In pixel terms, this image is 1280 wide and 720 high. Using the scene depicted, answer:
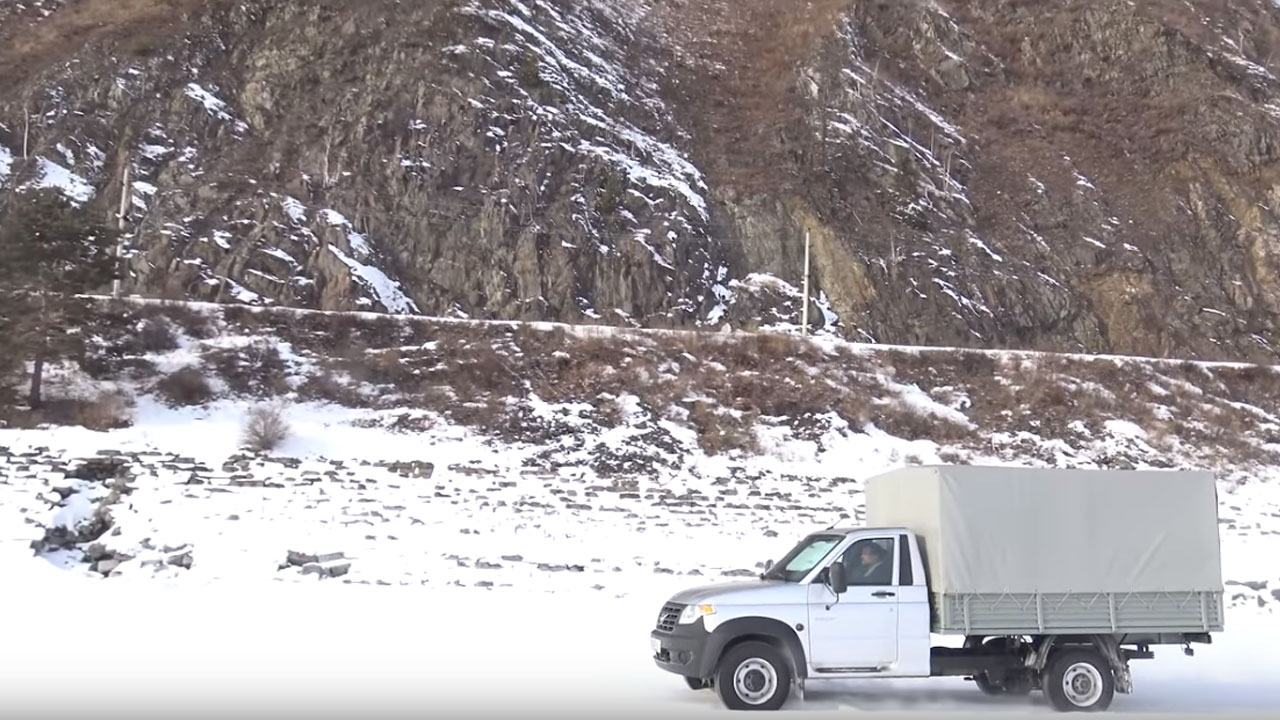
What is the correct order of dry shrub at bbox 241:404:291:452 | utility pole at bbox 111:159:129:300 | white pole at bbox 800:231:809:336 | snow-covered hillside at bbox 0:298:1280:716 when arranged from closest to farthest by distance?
snow-covered hillside at bbox 0:298:1280:716, dry shrub at bbox 241:404:291:452, utility pole at bbox 111:159:129:300, white pole at bbox 800:231:809:336

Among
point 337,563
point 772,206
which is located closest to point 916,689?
point 337,563

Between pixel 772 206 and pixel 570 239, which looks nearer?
pixel 570 239

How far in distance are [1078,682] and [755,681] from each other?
3.15 metres

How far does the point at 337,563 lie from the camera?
49.9ft

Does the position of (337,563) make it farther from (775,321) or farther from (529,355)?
(775,321)

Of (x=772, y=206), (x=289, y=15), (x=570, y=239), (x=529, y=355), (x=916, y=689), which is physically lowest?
(x=916, y=689)

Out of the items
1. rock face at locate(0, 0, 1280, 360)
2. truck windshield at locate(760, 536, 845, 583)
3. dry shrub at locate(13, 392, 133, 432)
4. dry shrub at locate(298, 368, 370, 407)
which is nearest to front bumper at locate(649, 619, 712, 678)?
truck windshield at locate(760, 536, 845, 583)

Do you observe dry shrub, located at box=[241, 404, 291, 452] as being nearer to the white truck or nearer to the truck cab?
the white truck

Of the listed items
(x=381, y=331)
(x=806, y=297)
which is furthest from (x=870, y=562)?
(x=806, y=297)

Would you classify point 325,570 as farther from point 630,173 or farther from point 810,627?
point 630,173

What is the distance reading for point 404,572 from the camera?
15.5 m

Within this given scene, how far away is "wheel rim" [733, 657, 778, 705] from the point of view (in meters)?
9.27

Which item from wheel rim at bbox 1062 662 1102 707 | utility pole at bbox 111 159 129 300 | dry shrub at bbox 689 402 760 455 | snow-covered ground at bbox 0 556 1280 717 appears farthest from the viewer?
utility pole at bbox 111 159 129 300

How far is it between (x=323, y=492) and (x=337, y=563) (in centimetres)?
437
